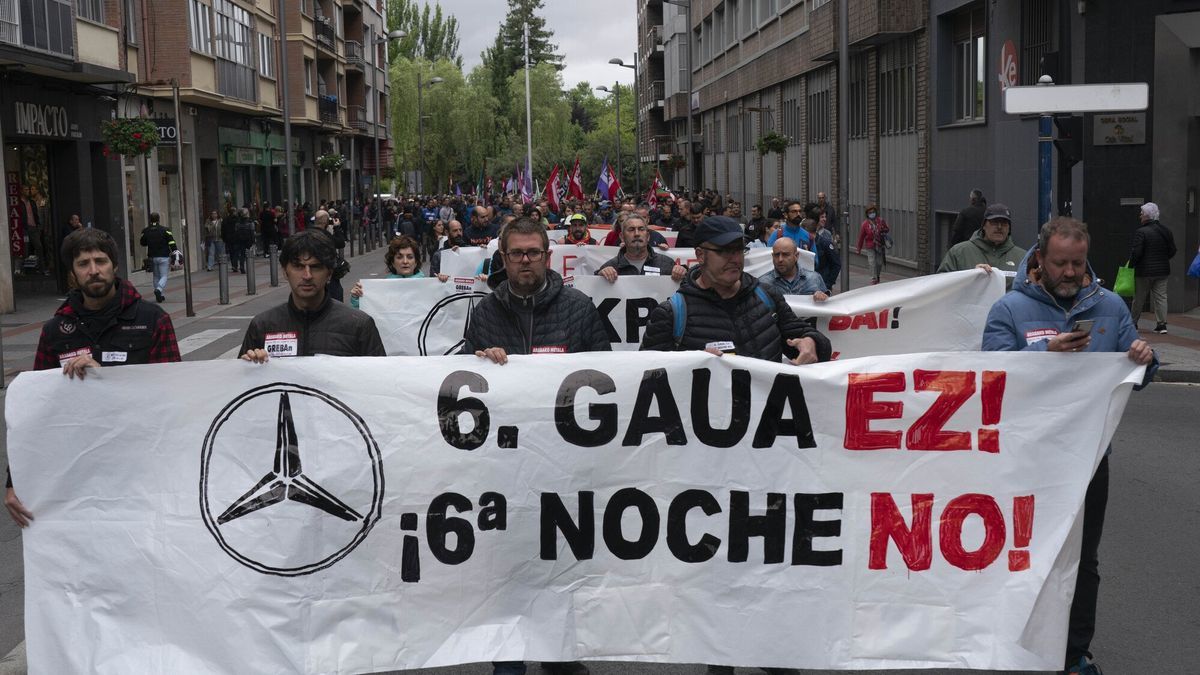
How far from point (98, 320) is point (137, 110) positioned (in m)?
32.0

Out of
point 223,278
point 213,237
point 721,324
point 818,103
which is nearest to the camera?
point 721,324

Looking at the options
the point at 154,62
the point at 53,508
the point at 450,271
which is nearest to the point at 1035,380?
the point at 53,508

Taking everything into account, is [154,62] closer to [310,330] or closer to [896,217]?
[896,217]

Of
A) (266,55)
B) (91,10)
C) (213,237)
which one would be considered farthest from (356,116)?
(91,10)

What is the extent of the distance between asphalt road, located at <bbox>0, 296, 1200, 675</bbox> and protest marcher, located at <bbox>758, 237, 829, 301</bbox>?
8.07 ft

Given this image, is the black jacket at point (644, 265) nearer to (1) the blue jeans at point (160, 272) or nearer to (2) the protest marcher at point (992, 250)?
(2) the protest marcher at point (992, 250)

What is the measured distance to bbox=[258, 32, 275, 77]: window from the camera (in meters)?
46.1

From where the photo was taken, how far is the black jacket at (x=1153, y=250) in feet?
57.2

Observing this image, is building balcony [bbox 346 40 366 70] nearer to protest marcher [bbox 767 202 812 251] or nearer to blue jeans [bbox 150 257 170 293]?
blue jeans [bbox 150 257 170 293]

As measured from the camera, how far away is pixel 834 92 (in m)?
38.5

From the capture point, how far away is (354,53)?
68.1m

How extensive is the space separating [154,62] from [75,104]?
6.21 m

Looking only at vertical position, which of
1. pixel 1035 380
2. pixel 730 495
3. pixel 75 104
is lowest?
pixel 730 495

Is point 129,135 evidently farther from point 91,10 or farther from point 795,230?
point 795,230
